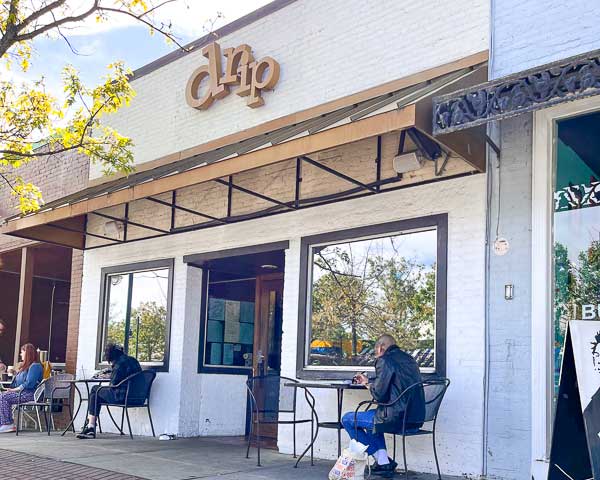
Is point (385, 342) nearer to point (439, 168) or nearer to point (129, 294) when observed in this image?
point (439, 168)

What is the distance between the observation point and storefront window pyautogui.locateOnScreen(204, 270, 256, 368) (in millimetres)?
10703

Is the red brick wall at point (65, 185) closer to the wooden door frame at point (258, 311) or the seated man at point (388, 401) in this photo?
the wooden door frame at point (258, 311)

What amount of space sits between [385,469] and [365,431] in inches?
15.4

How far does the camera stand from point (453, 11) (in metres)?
7.69

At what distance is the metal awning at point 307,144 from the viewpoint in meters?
6.15

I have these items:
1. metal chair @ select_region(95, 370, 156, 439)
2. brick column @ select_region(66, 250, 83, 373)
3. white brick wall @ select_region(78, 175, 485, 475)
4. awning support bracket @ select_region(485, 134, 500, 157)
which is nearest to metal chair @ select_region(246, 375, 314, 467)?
white brick wall @ select_region(78, 175, 485, 475)

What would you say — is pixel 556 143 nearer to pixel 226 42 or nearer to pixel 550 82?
pixel 550 82

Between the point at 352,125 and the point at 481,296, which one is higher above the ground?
the point at 352,125

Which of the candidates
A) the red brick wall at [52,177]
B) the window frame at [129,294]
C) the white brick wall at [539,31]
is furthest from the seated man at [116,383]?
the white brick wall at [539,31]

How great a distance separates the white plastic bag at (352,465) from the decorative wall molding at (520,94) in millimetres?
2752

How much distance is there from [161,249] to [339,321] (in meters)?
3.44

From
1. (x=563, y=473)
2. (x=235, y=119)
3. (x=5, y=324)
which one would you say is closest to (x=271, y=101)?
(x=235, y=119)

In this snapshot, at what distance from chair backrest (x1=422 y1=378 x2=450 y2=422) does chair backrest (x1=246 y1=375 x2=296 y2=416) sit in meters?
1.60

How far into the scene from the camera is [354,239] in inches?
325
